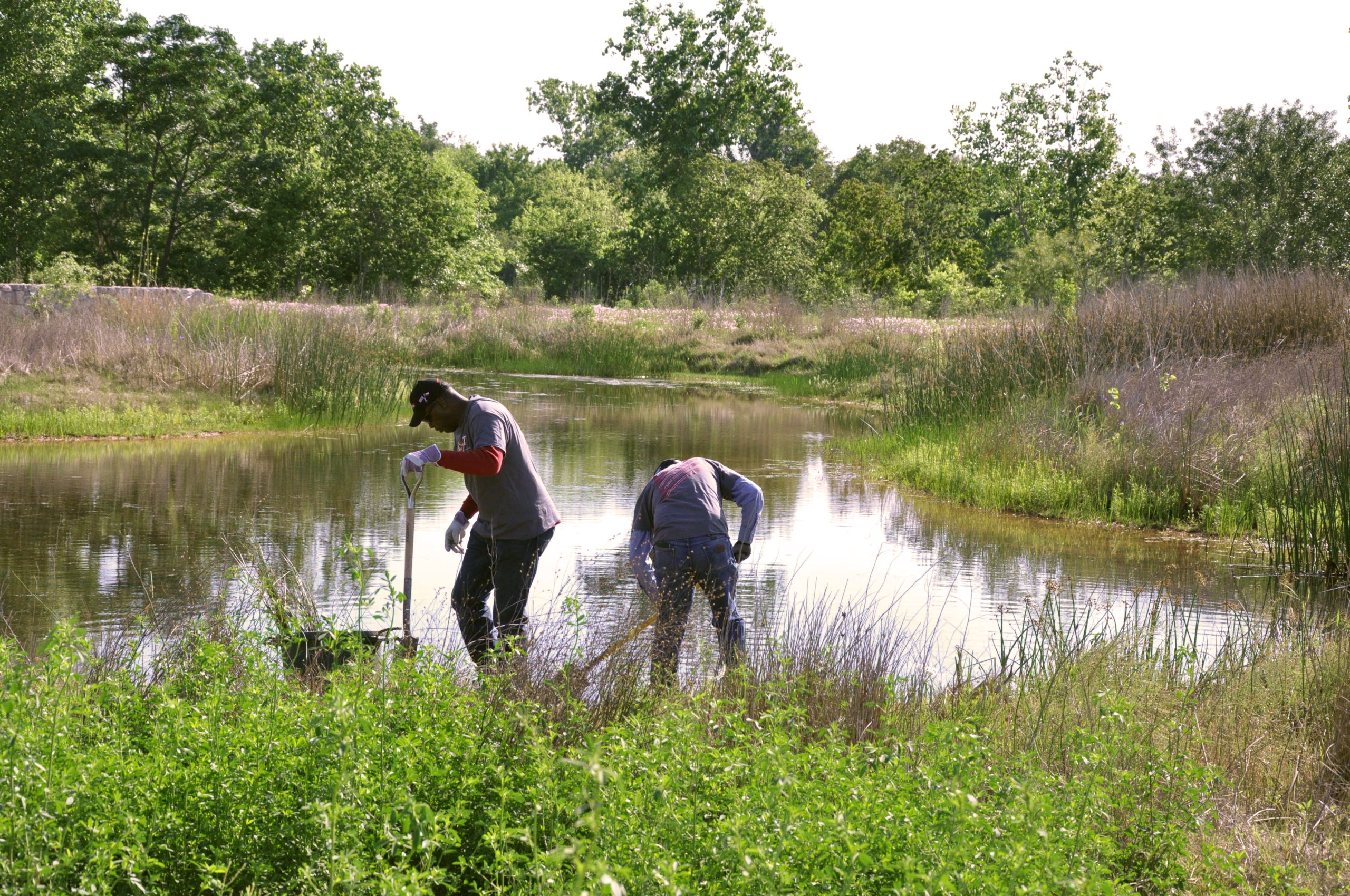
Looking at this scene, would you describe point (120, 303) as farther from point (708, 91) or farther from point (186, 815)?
point (708, 91)

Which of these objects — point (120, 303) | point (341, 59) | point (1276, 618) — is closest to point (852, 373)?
point (120, 303)

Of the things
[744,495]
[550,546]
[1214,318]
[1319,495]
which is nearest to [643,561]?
[744,495]

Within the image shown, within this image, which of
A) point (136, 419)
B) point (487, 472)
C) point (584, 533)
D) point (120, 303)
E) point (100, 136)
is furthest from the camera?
point (100, 136)

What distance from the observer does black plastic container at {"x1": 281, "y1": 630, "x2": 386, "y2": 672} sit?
5633 millimetres

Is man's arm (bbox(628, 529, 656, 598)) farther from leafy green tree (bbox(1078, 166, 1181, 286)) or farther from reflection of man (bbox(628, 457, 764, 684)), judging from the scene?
leafy green tree (bbox(1078, 166, 1181, 286))

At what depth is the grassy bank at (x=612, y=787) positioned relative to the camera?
3.35 metres

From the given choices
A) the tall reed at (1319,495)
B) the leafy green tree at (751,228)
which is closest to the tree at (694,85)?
the leafy green tree at (751,228)

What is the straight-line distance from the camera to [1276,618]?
8180mm

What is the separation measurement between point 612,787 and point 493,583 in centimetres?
377

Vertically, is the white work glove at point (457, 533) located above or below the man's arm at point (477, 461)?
below

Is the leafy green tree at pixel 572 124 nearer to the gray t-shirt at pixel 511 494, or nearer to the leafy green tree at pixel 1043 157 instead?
the leafy green tree at pixel 1043 157

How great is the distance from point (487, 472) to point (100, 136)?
134ft

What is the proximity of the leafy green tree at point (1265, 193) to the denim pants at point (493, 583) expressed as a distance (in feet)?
145

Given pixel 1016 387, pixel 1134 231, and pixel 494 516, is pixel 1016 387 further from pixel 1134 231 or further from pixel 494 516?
pixel 1134 231
